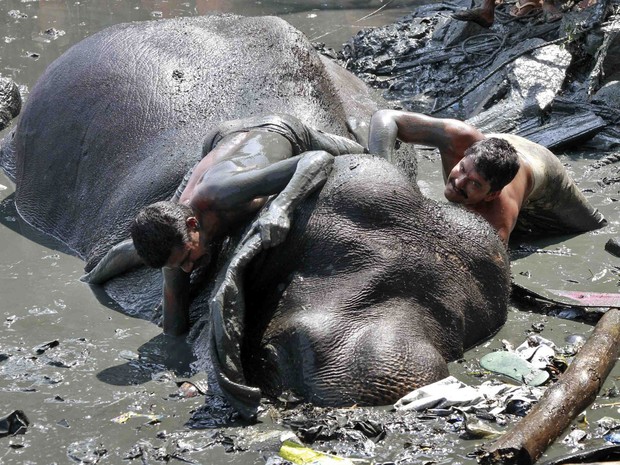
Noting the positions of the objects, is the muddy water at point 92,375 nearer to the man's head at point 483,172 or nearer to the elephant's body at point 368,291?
the elephant's body at point 368,291

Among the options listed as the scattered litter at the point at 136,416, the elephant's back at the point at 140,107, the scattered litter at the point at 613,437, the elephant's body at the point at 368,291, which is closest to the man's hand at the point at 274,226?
the elephant's body at the point at 368,291

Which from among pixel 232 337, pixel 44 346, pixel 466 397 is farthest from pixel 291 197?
pixel 44 346

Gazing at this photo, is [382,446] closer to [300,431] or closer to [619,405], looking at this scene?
[300,431]

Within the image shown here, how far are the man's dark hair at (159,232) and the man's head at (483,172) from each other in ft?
Result: 5.13

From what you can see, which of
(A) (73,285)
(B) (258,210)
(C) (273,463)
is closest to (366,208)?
(B) (258,210)

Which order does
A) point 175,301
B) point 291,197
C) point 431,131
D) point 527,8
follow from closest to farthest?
point 291,197 < point 175,301 < point 431,131 < point 527,8

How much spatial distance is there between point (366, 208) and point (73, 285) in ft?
6.78

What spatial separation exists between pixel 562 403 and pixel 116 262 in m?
2.56

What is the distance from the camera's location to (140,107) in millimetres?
6473

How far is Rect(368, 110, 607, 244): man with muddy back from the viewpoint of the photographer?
18.7 ft

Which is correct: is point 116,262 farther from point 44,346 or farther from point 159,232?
point 159,232

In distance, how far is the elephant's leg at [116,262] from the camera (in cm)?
577

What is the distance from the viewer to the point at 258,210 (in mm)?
5074

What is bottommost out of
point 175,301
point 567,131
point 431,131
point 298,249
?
point 567,131
